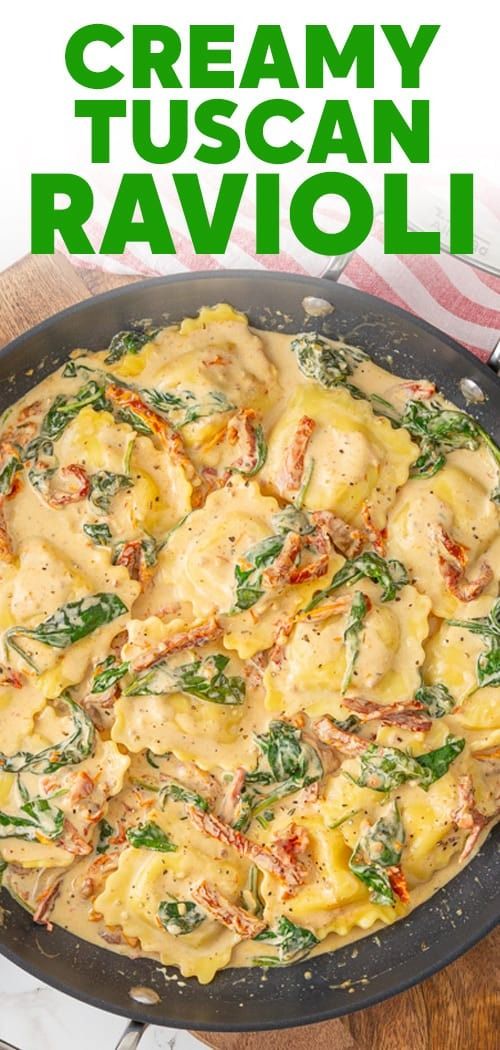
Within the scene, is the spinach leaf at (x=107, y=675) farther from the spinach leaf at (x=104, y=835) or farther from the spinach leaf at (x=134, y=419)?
the spinach leaf at (x=134, y=419)

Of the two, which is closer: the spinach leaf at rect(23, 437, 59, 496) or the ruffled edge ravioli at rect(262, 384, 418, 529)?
the ruffled edge ravioli at rect(262, 384, 418, 529)

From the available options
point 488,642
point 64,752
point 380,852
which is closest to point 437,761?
point 380,852

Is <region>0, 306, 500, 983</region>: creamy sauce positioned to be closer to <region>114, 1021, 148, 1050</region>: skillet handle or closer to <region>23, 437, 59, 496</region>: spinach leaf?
<region>23, 437, 59, 496</region>: spinach leaf

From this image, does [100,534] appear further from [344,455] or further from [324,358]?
[324,358]

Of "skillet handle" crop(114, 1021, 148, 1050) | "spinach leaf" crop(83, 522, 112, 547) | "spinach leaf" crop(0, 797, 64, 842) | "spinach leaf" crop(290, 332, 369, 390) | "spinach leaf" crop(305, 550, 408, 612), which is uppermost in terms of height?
"spinach leaf" crop(290, 332, 369, 390)

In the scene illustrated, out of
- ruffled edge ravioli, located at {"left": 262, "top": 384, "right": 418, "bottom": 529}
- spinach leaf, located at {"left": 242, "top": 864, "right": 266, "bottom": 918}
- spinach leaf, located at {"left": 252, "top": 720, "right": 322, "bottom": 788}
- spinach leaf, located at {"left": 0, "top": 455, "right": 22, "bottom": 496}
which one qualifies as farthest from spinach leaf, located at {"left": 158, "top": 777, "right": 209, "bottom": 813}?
spinach leaf, located at {"left": 0, "top": 455, "right": 22, "bottom": 496}

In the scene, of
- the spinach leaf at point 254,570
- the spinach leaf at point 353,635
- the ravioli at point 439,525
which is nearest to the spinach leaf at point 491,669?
the ravioli at point 439,525

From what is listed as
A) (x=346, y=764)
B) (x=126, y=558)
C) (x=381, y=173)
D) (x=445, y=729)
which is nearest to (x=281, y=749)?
(x=346, y=764)
